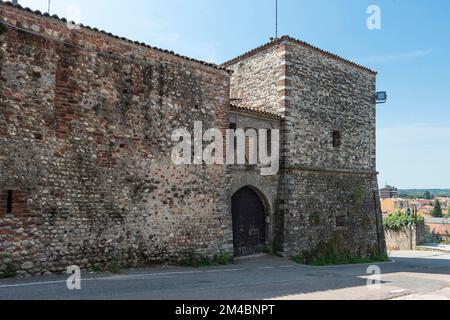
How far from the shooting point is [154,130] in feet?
34.3

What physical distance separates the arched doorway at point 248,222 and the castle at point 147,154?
0.16ft

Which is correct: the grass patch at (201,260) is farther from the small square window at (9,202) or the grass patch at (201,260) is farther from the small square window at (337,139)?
the small square window at (337,139)

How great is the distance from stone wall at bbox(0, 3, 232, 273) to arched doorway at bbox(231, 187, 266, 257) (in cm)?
107

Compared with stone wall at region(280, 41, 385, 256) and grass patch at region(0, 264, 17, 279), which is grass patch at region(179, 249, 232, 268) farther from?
grass patch at region(0, 264, 17, 279)

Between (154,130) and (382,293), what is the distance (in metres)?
6.97

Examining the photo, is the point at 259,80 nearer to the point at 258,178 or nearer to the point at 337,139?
the point at 337,139

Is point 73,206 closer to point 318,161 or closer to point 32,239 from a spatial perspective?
point 32,239

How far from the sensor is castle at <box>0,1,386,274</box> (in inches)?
326

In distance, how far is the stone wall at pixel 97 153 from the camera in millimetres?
8172

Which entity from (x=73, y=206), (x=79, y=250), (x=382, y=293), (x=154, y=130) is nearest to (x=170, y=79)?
(x=154, y=130)

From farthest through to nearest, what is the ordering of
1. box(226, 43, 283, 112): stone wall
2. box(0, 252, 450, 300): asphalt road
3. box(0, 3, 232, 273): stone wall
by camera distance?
box(226, 43, 283, 112): stone wall → box(0, 3, 232, 273): stone wall → box(0, 252, 450, 300): asphalt road

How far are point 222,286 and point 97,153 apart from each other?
4.48 meters

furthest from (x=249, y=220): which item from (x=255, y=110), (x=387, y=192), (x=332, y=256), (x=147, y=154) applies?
(x=387, y=192)

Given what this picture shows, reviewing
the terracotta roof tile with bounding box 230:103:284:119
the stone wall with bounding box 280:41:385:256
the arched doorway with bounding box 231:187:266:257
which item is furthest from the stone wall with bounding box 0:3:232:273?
the stone wall with bounding box 280:41:385:256
